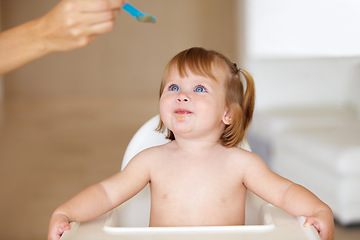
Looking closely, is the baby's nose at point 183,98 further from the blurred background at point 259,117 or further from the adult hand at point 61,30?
the blurred background at point 259,117

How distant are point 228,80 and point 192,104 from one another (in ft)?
0.47

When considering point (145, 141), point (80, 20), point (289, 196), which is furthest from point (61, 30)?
point (289, 196)

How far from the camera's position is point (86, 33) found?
0.95 m

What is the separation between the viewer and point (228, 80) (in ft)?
3.95

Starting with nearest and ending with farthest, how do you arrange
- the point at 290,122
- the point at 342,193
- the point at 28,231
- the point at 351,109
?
the point at 342,193 → the point at 28,231 → the point at 290,122 → the point at 351,109

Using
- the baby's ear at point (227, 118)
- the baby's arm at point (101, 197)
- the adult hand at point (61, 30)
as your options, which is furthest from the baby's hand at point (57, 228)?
the baby's ear at point (227, 118)

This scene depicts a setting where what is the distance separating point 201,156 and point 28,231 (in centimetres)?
143

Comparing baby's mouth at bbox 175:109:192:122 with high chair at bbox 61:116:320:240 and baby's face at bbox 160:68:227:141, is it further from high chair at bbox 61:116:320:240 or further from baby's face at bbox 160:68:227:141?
high chair at bbox 61:116:320:240

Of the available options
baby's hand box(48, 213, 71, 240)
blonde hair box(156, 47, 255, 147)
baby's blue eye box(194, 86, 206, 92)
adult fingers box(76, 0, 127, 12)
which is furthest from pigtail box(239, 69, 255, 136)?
baby's hand box(48, 213, 71, 240)

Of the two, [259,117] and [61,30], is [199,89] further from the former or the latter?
[259,117]

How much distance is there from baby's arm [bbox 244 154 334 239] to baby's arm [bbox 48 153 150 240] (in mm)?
268

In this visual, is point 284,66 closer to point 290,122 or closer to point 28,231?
point 290,122

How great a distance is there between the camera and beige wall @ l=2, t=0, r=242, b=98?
314 inches

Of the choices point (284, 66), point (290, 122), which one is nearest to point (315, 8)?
point (284, 66)
